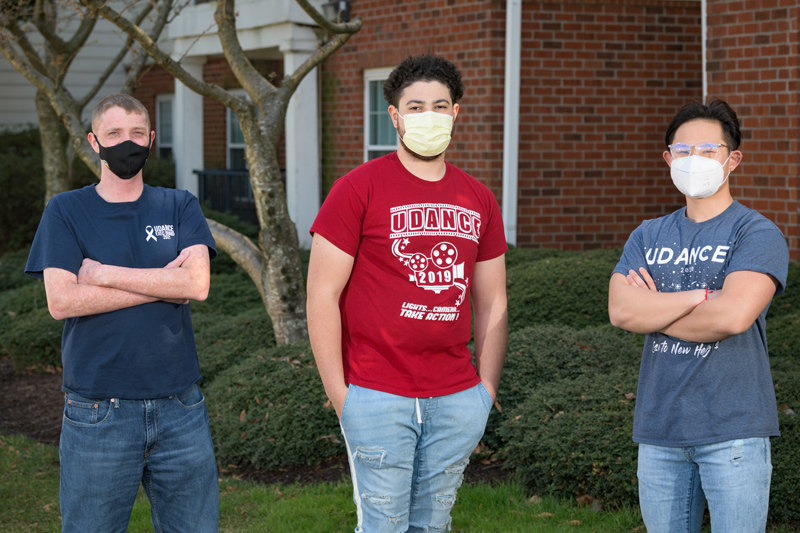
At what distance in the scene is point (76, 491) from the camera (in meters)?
3.06

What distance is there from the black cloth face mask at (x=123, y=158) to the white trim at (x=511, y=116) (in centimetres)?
669

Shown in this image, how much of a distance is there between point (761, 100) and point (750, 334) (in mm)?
5131

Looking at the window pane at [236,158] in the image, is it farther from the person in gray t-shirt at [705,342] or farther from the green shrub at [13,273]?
the person in gray t-shirt at [705,342]

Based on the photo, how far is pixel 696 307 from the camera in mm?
2838

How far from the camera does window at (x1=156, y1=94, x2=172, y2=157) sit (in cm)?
1770

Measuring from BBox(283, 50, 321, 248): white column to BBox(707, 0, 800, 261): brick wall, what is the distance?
6113 mm

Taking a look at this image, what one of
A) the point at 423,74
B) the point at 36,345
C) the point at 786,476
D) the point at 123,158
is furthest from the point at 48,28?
the point at 786,476

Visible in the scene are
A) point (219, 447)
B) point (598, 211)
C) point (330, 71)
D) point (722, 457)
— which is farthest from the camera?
point (330, 71)

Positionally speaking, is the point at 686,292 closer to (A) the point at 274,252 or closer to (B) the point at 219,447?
(B) the point at 219,447

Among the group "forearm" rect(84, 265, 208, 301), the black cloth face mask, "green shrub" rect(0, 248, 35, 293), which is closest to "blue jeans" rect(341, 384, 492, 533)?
"forearm" rect(84, 265, 208, 301)

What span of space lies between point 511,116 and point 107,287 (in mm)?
7064

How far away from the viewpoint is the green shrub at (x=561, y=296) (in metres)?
7.07

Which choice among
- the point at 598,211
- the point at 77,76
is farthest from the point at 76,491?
the point at 77,76

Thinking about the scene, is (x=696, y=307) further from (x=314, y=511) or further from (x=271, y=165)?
(x=271, y=165)
